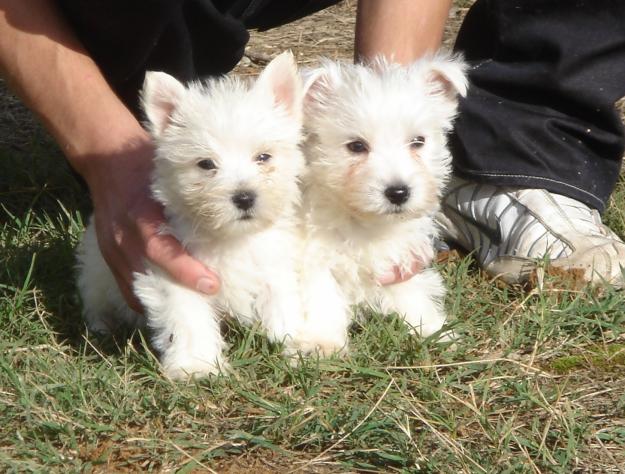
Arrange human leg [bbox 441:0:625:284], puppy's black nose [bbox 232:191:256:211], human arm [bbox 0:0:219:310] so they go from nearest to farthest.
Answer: puppy's black nose [bbox 232:191:256:211]
human arm [bbox 0:0:219:310]
human leg [bbox 441:0:625:284]

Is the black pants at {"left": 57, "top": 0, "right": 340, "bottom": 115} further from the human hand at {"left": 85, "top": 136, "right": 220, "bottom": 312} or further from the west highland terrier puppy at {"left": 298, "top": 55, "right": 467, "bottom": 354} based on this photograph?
the west highland terrier puppy at {"left": 298, "top": 55, "right": 467, "bottom": 354}

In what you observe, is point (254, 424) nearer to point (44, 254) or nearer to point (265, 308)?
point (265, 308)

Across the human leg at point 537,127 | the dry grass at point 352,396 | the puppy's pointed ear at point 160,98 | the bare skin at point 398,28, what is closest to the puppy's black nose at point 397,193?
the dry grass at point 352,396

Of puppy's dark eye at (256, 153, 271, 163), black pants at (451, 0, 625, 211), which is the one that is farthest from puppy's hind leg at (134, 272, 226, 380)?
black pants at (451, 0, 625, 211)

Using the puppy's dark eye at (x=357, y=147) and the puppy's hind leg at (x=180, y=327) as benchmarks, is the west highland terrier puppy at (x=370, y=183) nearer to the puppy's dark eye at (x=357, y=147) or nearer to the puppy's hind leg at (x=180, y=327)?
the puppy's dark eye at (x=357, y=147)

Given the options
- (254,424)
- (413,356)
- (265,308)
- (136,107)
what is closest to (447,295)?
(413,356)

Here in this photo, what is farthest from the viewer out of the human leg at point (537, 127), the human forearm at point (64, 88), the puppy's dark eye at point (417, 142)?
the human leg at point (537, 127)
